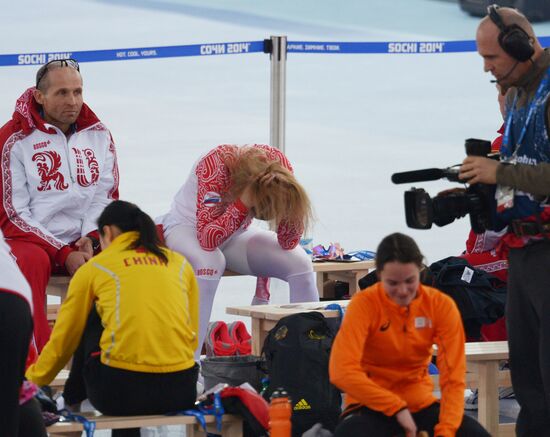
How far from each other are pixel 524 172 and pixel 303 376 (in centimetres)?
153

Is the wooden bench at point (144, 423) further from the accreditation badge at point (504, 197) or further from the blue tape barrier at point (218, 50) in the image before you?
the blue tape barrier at point (218, 50)

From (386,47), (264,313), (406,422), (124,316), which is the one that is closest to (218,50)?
(386,47)

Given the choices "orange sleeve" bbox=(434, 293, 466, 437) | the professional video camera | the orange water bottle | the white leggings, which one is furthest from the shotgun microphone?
the white leggings

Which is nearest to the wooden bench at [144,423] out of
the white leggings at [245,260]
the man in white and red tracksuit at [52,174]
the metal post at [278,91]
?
the white leggings at [245,260]

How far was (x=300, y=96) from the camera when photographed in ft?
46.3

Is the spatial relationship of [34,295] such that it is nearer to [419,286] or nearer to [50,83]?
[50,83]

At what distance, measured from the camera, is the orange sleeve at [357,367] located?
4.36 metres

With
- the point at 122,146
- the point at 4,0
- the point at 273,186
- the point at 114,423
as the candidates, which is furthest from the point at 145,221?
the point at 4,0

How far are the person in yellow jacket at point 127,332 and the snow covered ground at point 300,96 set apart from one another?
330 cm

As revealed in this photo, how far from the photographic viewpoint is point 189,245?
21.0 ft

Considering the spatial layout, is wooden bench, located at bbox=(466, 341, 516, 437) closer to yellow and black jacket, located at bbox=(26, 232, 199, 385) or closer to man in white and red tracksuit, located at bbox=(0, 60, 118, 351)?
yellow and black jacket, located at bbox=(26, 232, 199, 385)

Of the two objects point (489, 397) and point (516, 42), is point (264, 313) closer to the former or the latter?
point (489, 397)

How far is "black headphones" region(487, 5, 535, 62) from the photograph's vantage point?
4180 mm

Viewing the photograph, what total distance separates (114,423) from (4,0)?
1515cm
